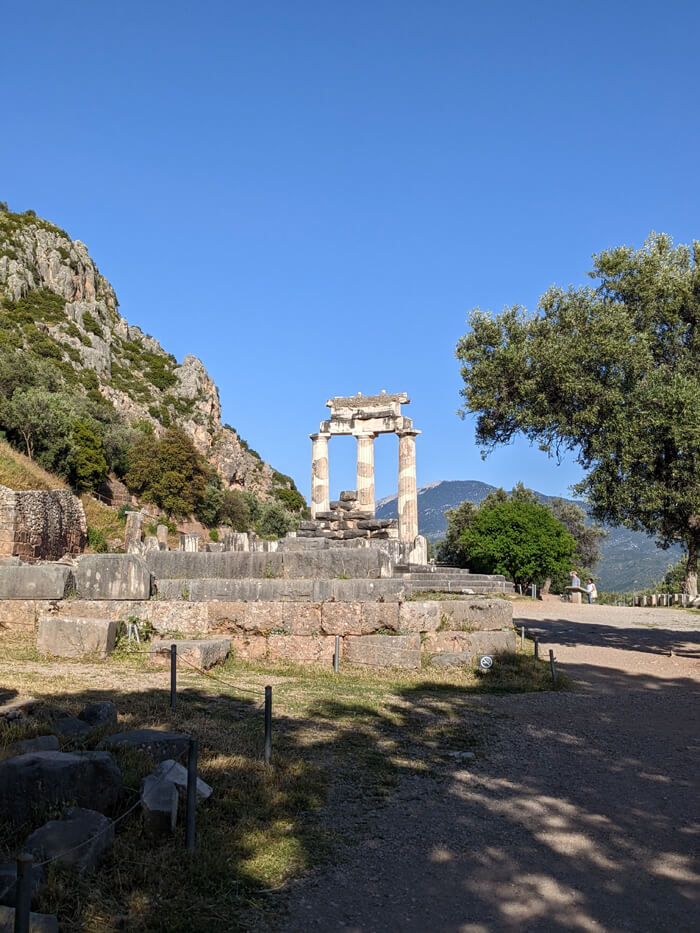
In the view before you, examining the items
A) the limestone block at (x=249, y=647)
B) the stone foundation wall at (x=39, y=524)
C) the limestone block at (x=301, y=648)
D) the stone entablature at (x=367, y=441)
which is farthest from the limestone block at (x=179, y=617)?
the stone entablature at (x=367, y=441)

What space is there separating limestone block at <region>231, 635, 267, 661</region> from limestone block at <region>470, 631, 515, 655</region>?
3677 mm

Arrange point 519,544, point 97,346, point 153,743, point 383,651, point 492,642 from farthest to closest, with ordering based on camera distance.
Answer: point 97,346 → point 519,544 → point 492,642 → point 383,651 → point 153,743

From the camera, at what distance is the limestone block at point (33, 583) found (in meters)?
12.9

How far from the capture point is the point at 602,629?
21.2 m

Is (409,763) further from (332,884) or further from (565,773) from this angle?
(332,884)

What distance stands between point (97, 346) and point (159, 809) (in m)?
70.9

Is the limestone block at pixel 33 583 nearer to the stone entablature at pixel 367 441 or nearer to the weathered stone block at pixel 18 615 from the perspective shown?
the weathered stone block at pixel 18 615

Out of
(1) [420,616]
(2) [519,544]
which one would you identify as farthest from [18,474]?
(2) [519,544]

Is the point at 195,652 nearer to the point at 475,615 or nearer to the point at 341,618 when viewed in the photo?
the point at 341,618

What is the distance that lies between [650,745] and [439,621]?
5.21 metres

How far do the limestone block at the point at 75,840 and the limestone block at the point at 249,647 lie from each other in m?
7.99

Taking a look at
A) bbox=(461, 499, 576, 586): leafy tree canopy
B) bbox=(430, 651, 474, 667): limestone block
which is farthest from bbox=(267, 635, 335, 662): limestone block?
bbox=(461, 499, 576, 586): leafy tree canopy

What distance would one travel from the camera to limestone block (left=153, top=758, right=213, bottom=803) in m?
5.19

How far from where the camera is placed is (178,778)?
5.27m
